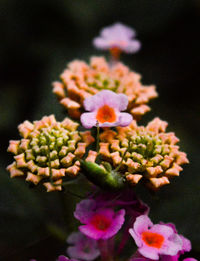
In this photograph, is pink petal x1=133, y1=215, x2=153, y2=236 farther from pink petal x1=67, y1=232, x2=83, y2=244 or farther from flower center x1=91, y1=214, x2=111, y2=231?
pink petal x1=67, y1=232, x2=83, y2=244

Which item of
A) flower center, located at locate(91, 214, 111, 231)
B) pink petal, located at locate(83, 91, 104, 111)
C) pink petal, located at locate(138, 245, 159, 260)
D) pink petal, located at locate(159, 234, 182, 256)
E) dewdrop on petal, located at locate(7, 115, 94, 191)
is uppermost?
pink petal, located at locate(83, 91, 104, 111)

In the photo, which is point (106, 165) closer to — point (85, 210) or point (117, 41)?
point (85, 210)

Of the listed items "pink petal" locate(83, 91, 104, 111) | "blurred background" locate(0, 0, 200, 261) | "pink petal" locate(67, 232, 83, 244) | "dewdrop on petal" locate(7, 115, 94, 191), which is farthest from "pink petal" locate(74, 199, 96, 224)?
"blurred background" locate(0, 0, 200, 261)

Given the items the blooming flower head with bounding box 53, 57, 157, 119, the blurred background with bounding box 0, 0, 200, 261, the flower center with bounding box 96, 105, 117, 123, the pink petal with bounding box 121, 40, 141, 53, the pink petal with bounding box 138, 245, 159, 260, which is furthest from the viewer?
the blurred background with bounding box 0, 0, 200, 261

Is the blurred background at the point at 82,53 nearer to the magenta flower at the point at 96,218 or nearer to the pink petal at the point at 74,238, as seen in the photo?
the pink petal at the point at 74,238

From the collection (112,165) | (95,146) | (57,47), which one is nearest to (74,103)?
(95,146)

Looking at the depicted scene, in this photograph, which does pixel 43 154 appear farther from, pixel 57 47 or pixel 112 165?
pixel 57 47

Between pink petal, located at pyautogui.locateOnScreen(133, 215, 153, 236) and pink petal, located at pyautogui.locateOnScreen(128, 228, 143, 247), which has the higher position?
pink petal, located at pyautogui.locateOnScreen(133, 215, 153, 236)
